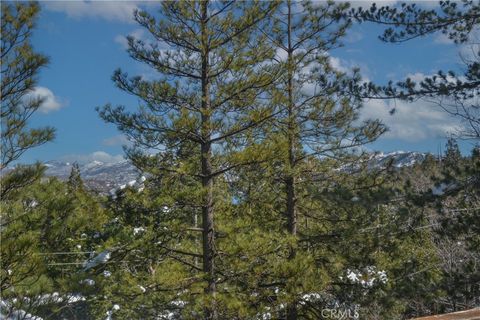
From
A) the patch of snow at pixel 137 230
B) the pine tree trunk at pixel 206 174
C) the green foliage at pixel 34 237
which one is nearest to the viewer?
the green foliage at pixel 34 237

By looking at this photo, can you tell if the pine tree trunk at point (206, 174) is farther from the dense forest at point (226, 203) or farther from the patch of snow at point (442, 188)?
the patch of snow at point (442, 188)

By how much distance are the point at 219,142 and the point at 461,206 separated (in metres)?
4.88

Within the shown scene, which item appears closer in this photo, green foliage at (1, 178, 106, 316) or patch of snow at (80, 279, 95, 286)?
green foliage at (1, 178, 106, 316)

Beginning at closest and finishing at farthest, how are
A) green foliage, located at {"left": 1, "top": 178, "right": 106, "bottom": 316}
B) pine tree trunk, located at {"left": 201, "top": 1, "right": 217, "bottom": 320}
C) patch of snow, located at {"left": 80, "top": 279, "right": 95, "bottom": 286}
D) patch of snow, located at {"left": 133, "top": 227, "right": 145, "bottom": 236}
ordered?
green foliage, located at {"left": 1, "top": 178, "right": 106, "bottom": 316} → pine tree trunk, located at {"left": 201, "top": 1, "right": 217, "bottom": 320} → patch of snow, located at {"left": 80, "top": 279, "right": 95, "bottom": 286} → patch of snow, located at {"left": 133, "top": 227, "right": 145, "bottom": 236}

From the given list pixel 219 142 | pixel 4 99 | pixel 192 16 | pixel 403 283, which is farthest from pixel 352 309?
pixel 4 99

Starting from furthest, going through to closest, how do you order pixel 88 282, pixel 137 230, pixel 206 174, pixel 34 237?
1. pixel 137 230
2. pixel 88 282
3. pixel 206 174
4. pixel 34 237

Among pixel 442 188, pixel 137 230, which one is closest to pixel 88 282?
pixel 137 230

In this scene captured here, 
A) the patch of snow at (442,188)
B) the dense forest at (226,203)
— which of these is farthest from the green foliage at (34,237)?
the patch of snow at (442,188)

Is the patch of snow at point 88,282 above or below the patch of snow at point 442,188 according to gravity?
below

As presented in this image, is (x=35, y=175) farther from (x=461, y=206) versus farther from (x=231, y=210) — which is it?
(x=461, y=206)

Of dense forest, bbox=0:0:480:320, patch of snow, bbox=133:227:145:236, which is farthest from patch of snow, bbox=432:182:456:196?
patch of snow, bbox=133:227:145:236

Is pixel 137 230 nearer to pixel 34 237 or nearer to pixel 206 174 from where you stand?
pixel 206 174

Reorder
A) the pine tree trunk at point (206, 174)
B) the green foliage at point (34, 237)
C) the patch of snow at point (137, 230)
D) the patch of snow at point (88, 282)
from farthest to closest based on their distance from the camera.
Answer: the patch of snow at point (137, 230)
the patch of snow at point (88, 282)
the pine tree trunk at point (206, 174)
the green foliage at point (34, 237)

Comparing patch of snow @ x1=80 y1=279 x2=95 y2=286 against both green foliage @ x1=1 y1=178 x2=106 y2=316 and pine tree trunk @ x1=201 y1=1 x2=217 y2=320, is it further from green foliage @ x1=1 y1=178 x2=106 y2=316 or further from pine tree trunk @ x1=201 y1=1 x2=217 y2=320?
pine tree trunk @ x1=201 y1=1 x2=217 y2=320
